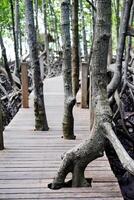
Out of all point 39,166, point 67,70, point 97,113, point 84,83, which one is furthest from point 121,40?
point 84,83

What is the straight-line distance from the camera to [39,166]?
11.7 ft

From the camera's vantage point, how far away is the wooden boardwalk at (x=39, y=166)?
298 centimetres

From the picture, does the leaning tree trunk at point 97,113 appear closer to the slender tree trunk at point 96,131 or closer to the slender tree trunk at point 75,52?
the slender tree trunk at point 96,131

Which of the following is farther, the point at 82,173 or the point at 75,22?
the point at 75,22

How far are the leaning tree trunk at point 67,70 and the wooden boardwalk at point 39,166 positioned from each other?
143mm

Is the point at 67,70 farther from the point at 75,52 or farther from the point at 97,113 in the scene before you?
the point at 75,52

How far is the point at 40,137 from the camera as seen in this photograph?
4.60m

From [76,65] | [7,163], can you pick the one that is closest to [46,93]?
[76,65]

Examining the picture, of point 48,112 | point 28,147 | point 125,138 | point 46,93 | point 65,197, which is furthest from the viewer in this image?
point 46,93

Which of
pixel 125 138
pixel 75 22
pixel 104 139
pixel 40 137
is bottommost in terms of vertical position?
pixel 125 138

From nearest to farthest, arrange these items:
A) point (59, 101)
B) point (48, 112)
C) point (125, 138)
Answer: point (125, 138), point (48, 112), point (59, 101)

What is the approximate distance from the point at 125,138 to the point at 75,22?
194cm

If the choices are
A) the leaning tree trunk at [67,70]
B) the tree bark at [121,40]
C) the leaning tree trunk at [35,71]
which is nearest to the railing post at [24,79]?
the leaning tree trunk at [35,71]

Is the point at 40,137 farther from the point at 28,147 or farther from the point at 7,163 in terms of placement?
the point at 7,163
